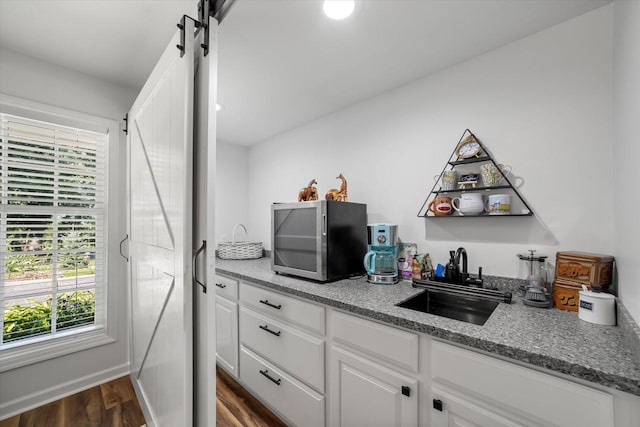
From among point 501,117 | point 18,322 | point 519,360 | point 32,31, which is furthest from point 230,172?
point 519,360

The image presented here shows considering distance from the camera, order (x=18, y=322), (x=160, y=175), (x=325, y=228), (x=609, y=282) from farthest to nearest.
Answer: (x=18, y=322)
(x=325, y=228)
(x=160, y=175)
(x=609, y=282)

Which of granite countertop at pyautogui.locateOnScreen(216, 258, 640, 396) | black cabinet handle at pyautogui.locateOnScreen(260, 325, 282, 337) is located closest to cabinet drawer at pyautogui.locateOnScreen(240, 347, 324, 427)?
black cabinet handle at pyautogui.locateOnScreen(260, 325, 282, 337)

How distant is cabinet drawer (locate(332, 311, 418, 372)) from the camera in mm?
1123

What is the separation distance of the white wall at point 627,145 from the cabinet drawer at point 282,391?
1.41 metres

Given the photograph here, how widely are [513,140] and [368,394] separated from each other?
4.99ft

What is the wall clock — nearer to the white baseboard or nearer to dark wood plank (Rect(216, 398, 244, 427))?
dark wood plank (Rect(216, 398, 244, 427))

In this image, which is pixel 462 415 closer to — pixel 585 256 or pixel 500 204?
pixel 585 256

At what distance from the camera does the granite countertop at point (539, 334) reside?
761 mm

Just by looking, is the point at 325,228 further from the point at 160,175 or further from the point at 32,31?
the point at 32,31

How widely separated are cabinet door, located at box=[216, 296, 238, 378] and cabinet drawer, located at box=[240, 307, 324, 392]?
0.11m

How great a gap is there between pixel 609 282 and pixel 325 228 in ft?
4.46

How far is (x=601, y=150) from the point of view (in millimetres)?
1274

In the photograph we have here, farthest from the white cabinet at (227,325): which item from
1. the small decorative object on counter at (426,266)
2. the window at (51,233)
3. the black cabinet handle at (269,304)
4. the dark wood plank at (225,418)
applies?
the small decorative object on counter at (426,266)

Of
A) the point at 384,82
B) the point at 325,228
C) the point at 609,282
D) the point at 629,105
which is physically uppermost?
the point at 384,82
